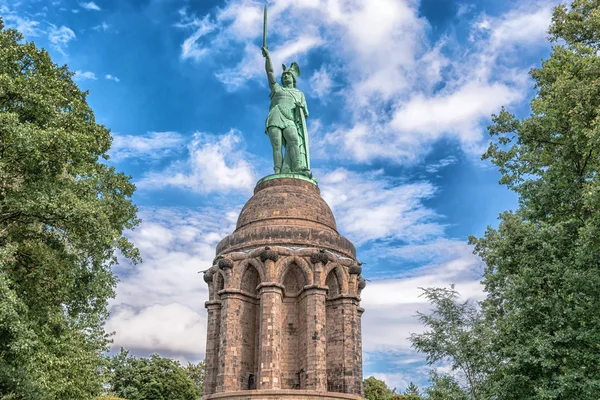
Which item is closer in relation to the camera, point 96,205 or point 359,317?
point 96,205

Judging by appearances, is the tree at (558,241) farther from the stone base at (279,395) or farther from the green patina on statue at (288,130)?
the green patina on statue at (288,130)

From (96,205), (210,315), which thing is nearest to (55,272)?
(96,205)

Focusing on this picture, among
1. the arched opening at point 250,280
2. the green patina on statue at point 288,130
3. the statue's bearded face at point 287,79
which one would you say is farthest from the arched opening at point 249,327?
the statue's bearded face at point 287,79

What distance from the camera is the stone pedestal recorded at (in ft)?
57.5

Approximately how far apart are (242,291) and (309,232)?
10.4 ft

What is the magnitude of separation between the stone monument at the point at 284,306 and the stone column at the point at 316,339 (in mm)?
31

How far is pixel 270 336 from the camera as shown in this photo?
1759 cm

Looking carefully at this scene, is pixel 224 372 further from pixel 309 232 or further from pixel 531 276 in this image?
pixel 531 276

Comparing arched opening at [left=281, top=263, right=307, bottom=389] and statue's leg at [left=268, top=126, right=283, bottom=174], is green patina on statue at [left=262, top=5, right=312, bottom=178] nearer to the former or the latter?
statue's leg at [left=268, top=126, right=283, bottom=174]

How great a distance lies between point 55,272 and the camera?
12.4 metres

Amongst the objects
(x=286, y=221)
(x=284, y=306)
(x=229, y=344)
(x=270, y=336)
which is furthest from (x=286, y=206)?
(x=229, y=344)

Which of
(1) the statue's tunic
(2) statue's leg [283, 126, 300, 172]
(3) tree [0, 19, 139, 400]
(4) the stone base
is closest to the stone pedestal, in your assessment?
(4) the stone base

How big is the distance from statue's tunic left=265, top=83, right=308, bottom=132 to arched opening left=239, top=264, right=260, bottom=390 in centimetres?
677

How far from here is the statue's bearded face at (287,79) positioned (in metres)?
24.1
